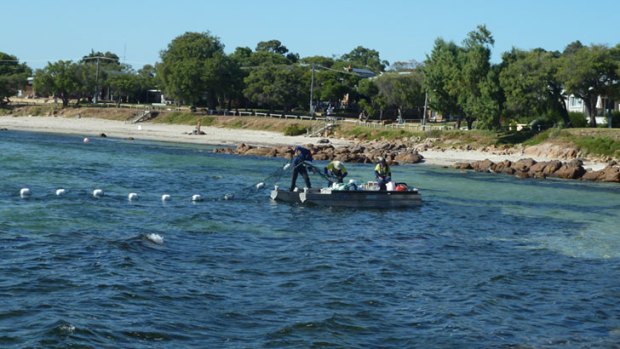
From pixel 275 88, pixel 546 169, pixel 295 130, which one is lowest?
pixel 546 169

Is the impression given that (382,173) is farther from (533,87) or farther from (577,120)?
(577,120)

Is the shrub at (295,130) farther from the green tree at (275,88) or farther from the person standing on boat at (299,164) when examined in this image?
the person standing on boat at (299,164)

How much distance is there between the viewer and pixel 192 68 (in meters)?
103

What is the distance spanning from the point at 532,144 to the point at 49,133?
50.5 metres

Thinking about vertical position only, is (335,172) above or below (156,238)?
above

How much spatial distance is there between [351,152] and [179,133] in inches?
1181

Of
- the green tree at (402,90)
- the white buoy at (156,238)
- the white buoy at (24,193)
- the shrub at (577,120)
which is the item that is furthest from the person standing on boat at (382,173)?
the green tree at (402,90)

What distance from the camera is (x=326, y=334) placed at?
688 inches

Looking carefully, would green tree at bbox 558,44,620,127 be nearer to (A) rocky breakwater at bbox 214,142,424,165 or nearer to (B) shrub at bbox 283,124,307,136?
(A) rocky breakwater at bbox 214,142,424,165

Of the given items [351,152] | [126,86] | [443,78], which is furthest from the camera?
[126,86]

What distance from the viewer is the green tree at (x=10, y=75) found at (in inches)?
4875

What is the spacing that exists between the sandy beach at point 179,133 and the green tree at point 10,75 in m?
12.5

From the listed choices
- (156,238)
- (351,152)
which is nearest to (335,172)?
(156,238)

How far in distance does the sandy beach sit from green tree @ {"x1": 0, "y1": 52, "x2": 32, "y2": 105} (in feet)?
41.0
